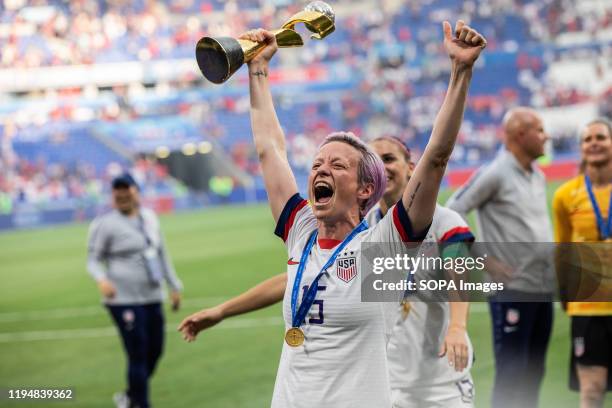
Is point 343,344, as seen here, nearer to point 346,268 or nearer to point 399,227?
point 346,268

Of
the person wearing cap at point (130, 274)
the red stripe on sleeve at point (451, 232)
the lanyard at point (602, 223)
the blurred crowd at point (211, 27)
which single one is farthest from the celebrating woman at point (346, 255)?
the blurred crowd at point (211, 27)

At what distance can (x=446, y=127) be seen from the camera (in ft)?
9.19

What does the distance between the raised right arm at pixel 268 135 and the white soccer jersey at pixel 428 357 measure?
1.14 m

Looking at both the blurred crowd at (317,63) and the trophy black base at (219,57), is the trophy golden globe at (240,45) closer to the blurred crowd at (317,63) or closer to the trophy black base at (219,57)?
the trophy black base at (219,57)

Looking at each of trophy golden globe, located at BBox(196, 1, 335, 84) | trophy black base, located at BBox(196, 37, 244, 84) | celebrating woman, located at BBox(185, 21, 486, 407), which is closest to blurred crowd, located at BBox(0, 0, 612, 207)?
trophy golden globe, located at BBox(196, 1, 335, 84)

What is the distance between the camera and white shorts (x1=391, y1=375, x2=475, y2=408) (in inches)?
164

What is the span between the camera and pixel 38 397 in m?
8.00

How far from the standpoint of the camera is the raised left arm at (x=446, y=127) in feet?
9.11

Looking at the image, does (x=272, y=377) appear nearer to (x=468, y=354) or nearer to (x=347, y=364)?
(x=468, y=354)

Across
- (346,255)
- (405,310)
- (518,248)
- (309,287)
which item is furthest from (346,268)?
(518,248)

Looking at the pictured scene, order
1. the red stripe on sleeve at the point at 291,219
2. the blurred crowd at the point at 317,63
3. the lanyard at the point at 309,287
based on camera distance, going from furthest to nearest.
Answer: the blurred crowd at the point at 317,63 < the red stripe on sleeve at the point at 291,219 < the lanyard at the point at 309,287

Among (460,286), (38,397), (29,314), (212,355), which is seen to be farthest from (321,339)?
(29,314)

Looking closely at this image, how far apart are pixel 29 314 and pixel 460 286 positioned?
11.2 meters

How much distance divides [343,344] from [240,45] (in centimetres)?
123
